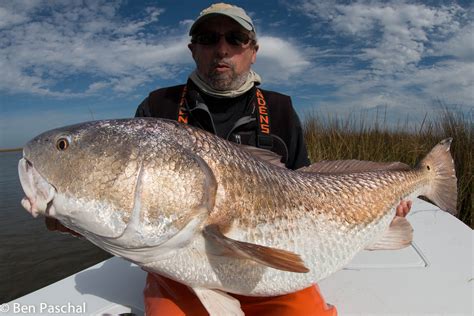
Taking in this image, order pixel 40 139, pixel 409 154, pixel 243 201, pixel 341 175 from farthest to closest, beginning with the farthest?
pixel 409 154 → pixel 341 175 → pixel 243 201 → pixel 40 139

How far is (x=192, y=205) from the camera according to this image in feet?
5.63

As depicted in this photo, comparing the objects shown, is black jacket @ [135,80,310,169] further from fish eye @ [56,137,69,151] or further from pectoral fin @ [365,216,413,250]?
fish eye @ [56,137,69,151]

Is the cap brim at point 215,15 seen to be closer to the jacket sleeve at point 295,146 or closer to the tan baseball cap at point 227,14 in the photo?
Result: the tan baseball cap at point 227,14

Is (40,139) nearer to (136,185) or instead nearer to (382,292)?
(136,185)

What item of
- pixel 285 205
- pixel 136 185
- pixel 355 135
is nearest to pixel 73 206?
pixel 136 185

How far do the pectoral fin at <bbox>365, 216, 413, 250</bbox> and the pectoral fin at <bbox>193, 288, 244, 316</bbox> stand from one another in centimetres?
125

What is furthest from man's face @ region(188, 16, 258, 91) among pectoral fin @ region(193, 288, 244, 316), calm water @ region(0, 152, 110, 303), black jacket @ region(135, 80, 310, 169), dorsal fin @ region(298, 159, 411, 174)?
calm water @ region(0, 152, 110, 303)

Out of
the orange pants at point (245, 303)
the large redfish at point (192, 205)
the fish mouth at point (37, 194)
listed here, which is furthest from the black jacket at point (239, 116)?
the fish mouth at point (37, 194)

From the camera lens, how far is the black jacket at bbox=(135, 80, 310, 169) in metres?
3.27

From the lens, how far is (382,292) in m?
2.56

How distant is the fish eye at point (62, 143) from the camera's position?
169cm

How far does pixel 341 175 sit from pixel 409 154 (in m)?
6.05

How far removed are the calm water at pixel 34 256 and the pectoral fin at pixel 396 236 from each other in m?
5.85

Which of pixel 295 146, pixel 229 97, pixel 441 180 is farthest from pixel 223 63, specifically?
pixel 441 180
